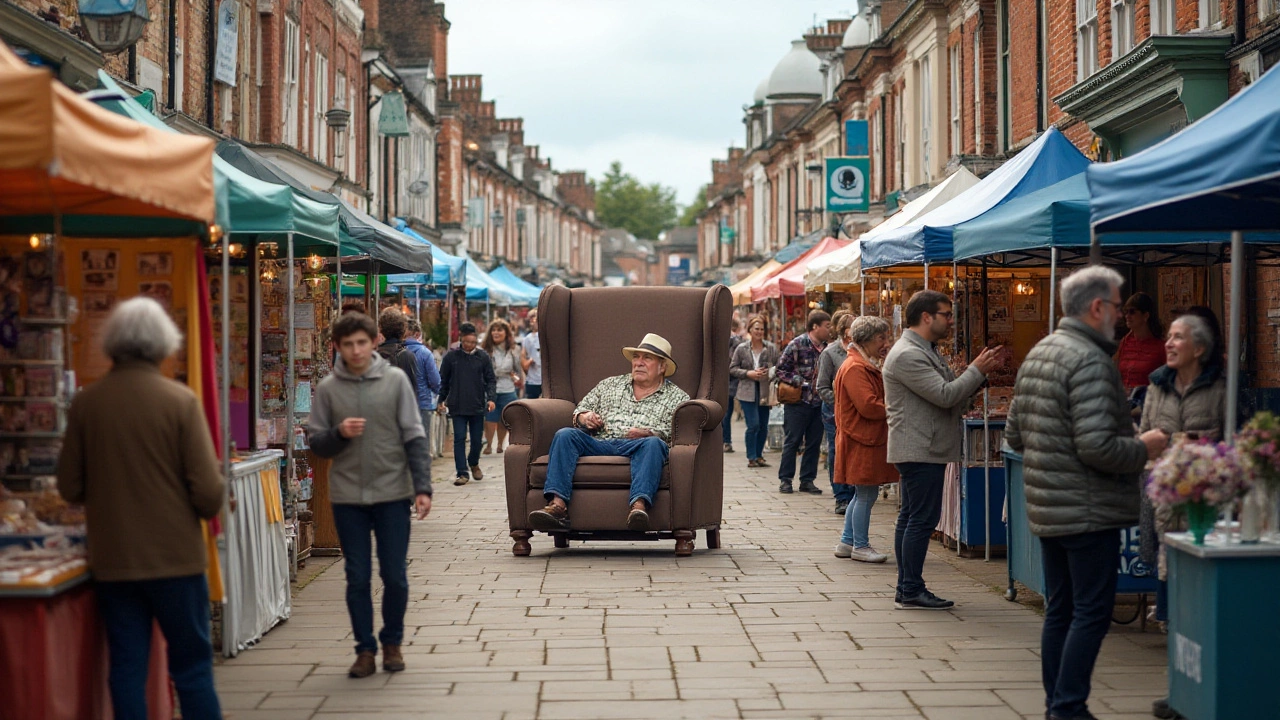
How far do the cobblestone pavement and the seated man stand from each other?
0.46 m

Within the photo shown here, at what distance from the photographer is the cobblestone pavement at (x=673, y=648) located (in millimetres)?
6242

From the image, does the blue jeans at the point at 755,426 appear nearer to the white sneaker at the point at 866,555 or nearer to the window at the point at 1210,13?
the window at the point at 1210,13

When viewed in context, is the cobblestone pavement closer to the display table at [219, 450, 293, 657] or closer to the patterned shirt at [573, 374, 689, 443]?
the display table at [219, 450, 293, 657]

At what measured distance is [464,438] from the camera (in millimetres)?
16297

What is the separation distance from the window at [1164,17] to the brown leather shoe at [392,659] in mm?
10485

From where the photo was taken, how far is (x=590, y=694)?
252 inches

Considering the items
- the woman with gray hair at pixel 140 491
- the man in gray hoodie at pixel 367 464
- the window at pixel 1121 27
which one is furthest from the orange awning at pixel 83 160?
the window at pixel 1121 27

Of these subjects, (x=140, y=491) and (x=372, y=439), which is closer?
(x=140, y=491)

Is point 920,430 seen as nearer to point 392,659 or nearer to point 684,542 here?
point 684,542

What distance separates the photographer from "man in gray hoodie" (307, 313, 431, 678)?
670cm

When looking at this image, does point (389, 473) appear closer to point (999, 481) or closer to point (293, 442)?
point (293, 442)

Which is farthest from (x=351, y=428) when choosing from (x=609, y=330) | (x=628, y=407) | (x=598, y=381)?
(x=609, y=330)

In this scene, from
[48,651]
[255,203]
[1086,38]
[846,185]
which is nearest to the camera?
[48,651]

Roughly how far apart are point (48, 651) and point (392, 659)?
213cm
